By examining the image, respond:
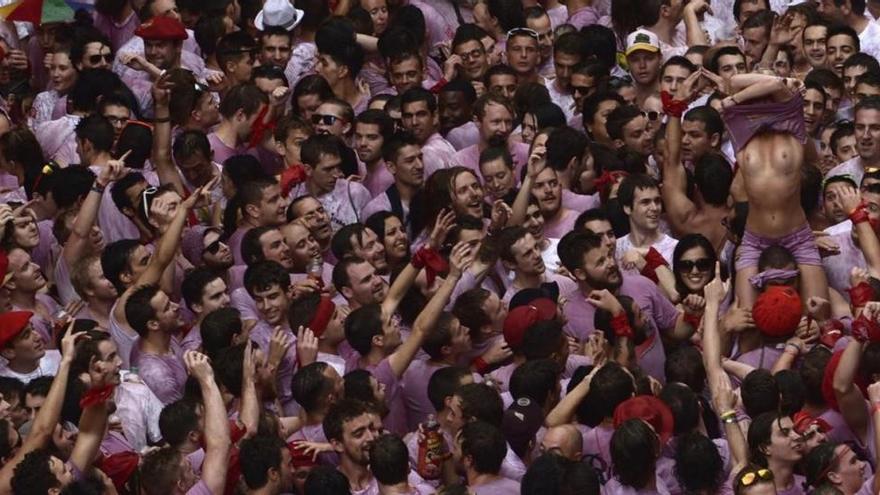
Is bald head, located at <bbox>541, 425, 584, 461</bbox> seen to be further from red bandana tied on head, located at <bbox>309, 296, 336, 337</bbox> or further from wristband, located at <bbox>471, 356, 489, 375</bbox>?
red bandana tied on head, located at <bbox>309, 296, 336, 337</bbox>

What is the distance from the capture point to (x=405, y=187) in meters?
16.2

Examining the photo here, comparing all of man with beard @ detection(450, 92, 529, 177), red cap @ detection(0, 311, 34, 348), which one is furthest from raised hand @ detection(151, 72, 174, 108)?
red cap @ detection(0, 311, 34, 348)

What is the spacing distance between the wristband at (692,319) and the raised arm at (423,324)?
4.25ft

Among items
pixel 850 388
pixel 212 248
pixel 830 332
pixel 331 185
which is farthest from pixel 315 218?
pixel 850 388

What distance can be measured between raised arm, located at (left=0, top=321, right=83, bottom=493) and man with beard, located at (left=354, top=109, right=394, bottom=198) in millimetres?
4024

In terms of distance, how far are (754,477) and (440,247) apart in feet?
11.8

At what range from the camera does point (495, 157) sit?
53.1 ft

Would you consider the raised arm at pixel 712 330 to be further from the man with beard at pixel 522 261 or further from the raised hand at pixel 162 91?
→ the raised hand at pixel 162 91

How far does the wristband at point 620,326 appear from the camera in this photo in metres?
14.1

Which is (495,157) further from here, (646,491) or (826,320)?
(646,491)

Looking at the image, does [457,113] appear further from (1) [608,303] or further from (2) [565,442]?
(2) [565,442]

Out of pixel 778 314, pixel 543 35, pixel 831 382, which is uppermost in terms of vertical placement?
pixel 831 382

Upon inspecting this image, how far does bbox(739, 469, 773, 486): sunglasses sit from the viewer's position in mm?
11844

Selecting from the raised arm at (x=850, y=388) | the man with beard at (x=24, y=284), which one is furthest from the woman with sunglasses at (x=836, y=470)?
the man with beard at (x=24, y=284)
